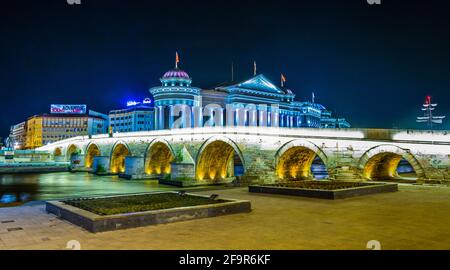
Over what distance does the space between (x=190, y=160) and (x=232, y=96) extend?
42898 millimetres

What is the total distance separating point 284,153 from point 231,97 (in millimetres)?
47616

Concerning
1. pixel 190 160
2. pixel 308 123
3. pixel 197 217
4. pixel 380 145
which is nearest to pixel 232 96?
pixel 308 123

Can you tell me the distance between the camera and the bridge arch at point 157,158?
33.1 meters

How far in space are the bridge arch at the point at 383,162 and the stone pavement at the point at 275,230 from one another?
19.9ft

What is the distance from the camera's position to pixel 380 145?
1797 cm

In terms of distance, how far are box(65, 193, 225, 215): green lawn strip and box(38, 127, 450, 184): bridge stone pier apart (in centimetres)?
974

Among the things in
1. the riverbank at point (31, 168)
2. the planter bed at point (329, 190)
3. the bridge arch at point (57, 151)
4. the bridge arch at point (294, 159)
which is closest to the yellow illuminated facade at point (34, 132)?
the bridge arch at point (57, 151)

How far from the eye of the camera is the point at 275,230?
8.02m

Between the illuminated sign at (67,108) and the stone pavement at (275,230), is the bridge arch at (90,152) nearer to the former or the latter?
the stone pavement at (275,230)

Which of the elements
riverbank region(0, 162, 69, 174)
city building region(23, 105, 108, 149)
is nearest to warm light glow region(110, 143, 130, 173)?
riverbank region(0, 162, 69, 174)

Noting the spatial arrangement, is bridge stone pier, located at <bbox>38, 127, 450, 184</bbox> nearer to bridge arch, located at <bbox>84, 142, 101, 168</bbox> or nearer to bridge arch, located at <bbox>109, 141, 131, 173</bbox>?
bridge arch, located at <bbox>109, 141, 131, 173</bbox>

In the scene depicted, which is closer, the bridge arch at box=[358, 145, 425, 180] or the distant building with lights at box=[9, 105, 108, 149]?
the bridge arch at box=[358, 145, 425, 180]

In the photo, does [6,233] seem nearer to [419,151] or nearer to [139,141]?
[419,151]

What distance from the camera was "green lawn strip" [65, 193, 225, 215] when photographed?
9.33 meters
